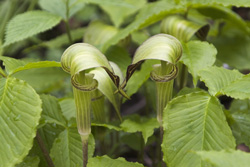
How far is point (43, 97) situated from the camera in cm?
113

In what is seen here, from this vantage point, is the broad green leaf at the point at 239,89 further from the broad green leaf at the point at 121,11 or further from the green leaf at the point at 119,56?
the broad green leaf at the point at 121,11

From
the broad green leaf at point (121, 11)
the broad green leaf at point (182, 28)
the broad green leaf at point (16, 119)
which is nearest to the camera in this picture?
the broad green leaf at point (16, 119)

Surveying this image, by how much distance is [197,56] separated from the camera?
3.56ft

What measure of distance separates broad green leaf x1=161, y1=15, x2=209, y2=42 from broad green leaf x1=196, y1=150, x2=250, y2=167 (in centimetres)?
64

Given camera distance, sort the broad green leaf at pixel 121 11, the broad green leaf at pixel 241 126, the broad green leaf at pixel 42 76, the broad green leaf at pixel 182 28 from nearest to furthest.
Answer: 1. the broad green leaf at pixel 241 126
2. the broad green leaf at pixel 182 28
3. the broad green leaf at pixel 42 76
4. the broad green leaf at pixel 121 11

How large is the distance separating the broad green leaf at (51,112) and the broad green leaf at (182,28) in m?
0.54

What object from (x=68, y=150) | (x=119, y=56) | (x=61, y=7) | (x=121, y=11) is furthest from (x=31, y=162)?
(x=121, y=11)

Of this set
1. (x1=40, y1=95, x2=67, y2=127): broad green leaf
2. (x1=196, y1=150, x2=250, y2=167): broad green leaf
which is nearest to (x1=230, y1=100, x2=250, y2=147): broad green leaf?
(x1=196, y1=150, x2=250, y2=167): broad green leaf

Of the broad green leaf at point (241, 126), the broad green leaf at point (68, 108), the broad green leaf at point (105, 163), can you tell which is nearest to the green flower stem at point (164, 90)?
the broad green leaf at point (105, 163)

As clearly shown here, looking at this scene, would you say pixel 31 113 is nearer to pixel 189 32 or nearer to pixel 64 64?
pixel 64 64

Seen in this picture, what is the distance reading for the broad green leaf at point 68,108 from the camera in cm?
123

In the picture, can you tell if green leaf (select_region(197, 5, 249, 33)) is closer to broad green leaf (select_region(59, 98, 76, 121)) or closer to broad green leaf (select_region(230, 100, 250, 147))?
broad green leaf (select_region(230, 100, 250, 147))

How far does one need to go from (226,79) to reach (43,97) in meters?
0.61

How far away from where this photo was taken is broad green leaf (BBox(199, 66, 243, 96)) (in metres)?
0.90
